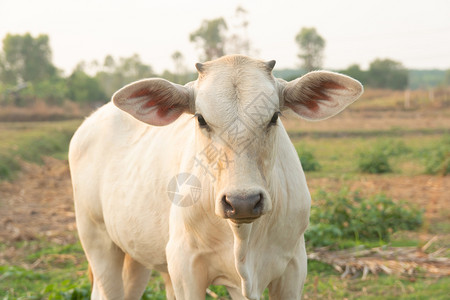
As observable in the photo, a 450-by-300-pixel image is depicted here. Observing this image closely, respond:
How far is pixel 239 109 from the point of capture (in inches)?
97.3

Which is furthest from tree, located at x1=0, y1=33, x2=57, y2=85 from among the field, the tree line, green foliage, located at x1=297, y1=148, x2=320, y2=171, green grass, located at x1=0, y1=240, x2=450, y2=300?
green grass, located at x1=0, y1=240, x2=450, y2=300

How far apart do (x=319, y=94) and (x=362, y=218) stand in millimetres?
→ 3854

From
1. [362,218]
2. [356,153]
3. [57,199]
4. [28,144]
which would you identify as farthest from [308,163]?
[28,144]

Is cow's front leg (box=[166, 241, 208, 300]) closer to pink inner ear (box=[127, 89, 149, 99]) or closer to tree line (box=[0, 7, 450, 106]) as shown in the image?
pink inner ear (box=[127, 89, 149, 99])

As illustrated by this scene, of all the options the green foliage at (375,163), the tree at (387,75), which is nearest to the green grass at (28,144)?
the green foliage at (375,163)

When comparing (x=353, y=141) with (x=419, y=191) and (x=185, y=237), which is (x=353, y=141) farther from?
(x=185, y=237)

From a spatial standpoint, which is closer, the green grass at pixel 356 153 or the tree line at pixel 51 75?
the green grass at pixel 356 153

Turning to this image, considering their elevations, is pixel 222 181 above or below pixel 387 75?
above

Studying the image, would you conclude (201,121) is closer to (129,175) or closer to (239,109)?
(239,109)

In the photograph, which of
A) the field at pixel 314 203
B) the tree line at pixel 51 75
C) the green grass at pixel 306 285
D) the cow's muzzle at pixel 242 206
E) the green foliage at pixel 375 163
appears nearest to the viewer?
the cow's muzzle at pixel 242 206

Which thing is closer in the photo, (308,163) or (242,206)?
(242,206)

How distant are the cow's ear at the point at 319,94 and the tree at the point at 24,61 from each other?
36.6 meters

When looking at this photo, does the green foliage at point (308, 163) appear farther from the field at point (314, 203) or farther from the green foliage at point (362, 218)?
the green foliage at point (362, 218)

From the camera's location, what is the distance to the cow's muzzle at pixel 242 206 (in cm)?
220
